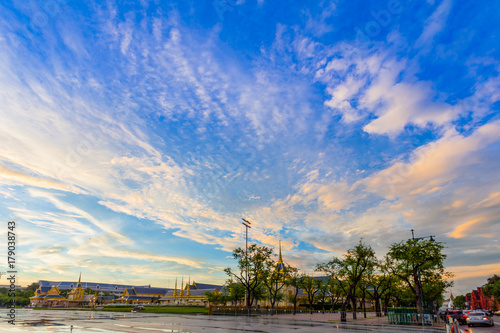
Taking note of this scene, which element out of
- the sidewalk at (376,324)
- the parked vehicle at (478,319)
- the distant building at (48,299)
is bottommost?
the distant building at (48,299)

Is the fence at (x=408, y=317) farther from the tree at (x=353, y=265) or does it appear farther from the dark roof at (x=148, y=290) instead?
the dark roof at (x=148, y=290)

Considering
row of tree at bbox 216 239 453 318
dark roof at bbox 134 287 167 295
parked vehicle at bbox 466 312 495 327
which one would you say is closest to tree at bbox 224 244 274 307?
row of tree at bbox 216 239 453 318

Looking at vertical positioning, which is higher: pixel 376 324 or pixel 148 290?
pixel 376 324

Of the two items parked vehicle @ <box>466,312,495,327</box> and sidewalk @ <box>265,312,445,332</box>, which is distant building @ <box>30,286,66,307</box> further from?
parked vehicle @ <box>466,312,495,327</box>

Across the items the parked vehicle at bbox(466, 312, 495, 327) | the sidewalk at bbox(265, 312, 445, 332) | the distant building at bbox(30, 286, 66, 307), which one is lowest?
the distant building at bbox(30, 286, 66, 307)

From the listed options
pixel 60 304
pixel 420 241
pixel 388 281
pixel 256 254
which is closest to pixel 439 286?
pixel 388 281

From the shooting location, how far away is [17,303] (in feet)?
414

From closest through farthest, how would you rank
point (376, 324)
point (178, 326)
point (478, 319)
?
point (178, 326)
point (478, 319)
point (376, 324)

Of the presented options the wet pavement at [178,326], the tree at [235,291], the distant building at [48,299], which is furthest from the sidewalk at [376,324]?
the distant building at [48,299]

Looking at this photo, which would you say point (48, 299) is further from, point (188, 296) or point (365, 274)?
point (365, 274)

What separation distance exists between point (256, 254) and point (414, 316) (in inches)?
1147

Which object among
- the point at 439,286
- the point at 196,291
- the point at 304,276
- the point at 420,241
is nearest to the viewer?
the point at 420,241

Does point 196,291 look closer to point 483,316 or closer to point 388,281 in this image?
point 388,281

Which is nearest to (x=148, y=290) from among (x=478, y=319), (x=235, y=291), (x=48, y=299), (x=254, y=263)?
(x=48, y=299)
